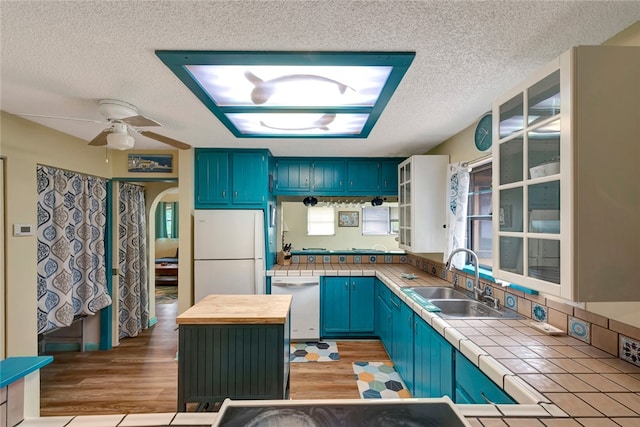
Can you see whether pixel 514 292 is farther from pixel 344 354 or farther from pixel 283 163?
pixel 283 163

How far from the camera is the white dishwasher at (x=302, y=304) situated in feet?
10.8

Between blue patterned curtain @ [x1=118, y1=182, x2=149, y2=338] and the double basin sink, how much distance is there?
11.2 feet

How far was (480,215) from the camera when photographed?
8.41 feet

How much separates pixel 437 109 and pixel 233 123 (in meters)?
1.66

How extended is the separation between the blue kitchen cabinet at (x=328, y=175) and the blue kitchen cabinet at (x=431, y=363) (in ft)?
6.74

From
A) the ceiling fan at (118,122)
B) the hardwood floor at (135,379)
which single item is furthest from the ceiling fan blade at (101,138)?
the hardwood floor at (135,379)

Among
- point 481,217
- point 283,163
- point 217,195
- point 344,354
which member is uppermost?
point 283,163

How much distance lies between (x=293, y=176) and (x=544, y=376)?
309cm

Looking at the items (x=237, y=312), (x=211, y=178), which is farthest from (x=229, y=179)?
(x=237, y=312)

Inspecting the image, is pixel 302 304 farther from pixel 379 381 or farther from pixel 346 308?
pixel 379 381

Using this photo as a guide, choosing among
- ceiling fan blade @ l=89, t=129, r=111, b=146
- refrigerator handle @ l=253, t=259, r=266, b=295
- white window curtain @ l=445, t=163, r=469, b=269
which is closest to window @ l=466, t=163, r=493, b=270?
white window curtain @ l=445, t=163, r=469, b=269

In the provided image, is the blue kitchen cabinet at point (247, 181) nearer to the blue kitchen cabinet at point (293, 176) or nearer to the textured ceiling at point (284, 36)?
the blue kitchen cabinet at point (293, 176)

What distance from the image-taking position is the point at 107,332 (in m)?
3.20

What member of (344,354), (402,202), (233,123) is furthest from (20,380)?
(402,202)
